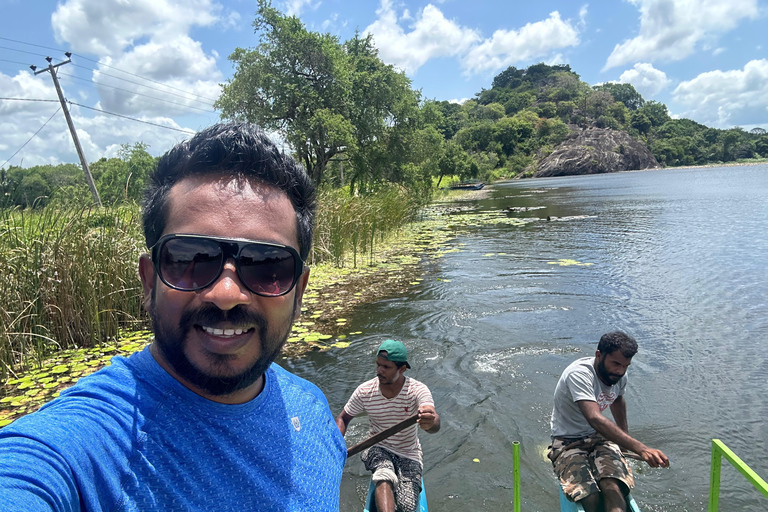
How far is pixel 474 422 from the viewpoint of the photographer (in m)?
4.82

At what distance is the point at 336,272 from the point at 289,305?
31.0ft

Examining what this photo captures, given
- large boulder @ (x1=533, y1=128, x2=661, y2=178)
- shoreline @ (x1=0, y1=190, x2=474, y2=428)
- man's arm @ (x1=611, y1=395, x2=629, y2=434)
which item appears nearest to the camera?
man's arm @ (x1=611, y1=395, x2=629, y2=434)

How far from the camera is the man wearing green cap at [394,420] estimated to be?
3.22 meters

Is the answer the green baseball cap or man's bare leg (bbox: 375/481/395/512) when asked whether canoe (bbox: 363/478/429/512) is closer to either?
man's bare leg (bbox: 375/481/395/512)

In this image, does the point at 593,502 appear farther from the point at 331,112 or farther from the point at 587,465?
the point at 331,112

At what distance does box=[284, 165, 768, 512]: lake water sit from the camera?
13.0 ft

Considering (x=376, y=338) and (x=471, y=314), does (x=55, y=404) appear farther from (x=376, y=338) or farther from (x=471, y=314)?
(x=471, y=314)

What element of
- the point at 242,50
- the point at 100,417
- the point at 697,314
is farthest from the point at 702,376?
the point at 242,50

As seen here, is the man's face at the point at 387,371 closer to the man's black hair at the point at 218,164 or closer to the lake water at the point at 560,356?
the lake water at the point at 560,356

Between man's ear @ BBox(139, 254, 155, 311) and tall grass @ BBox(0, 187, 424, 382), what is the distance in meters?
4.38

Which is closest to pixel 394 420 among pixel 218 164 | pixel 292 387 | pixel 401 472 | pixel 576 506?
pixel 401 472

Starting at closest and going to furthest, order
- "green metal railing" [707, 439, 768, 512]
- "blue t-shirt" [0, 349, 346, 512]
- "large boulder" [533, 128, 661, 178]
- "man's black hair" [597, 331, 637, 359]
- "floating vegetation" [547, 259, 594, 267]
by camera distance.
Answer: "blue t-shirt" [0, 349, 346, 512], "green metal railing" [707, 439, 768, 512], "man's black hair" [597, 331, 637, 359], "floating vegetation" [547, 259, 594, 267], "large boulder" [533, 128, 661, 178]

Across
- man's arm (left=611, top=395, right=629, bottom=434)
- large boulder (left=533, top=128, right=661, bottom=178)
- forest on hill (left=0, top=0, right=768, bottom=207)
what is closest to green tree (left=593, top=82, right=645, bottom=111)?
large boulder (left=533, top=128, right=661, bottom=178)

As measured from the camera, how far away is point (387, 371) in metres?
3.52
